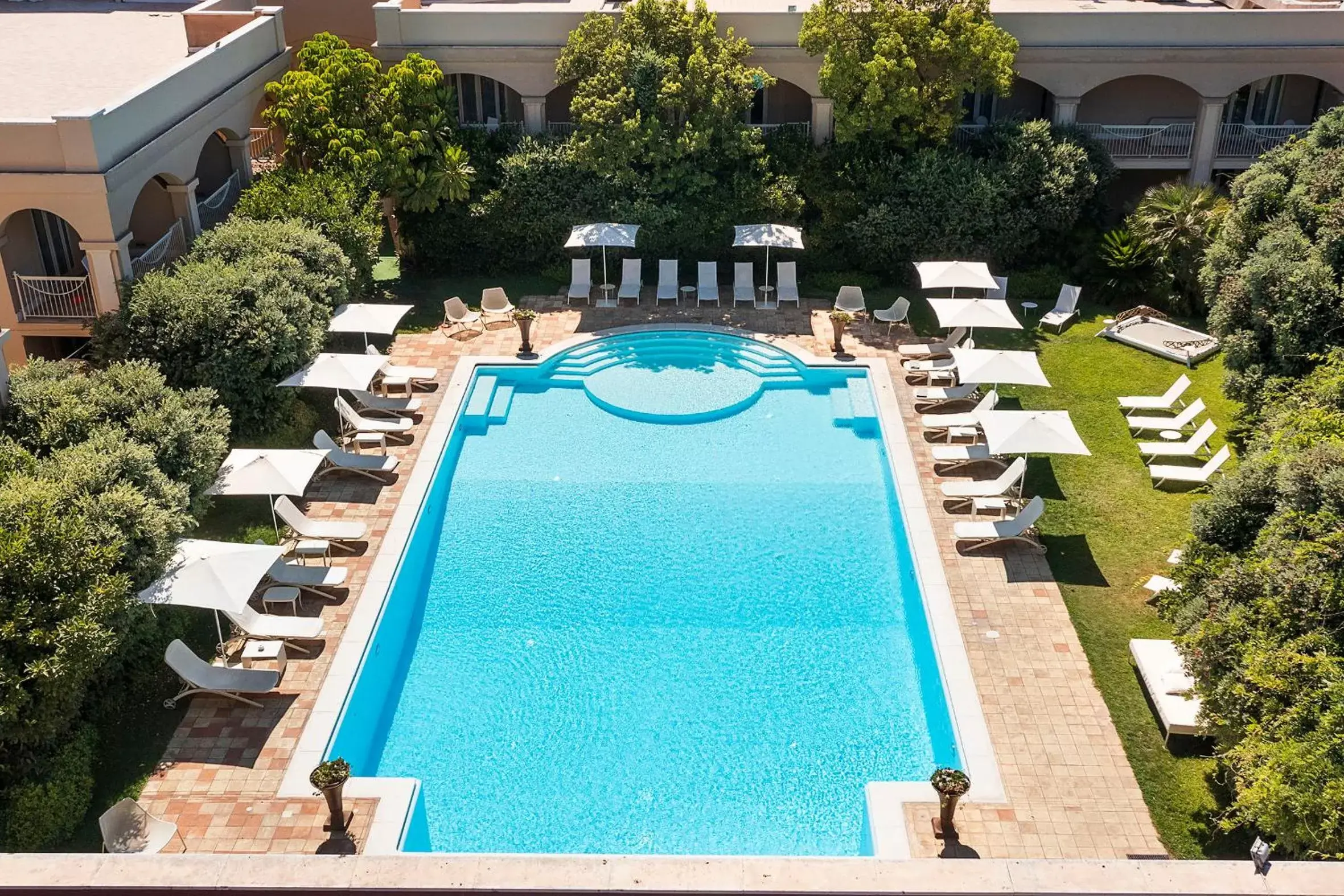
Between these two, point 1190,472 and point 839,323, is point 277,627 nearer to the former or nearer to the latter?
point 839,323

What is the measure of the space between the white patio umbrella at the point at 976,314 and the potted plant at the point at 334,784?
1424 centimetres

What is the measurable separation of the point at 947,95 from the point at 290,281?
14473 mm

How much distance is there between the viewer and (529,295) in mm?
27016

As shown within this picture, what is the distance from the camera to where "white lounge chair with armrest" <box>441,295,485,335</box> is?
82.9 ft

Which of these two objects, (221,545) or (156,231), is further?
(156,231)

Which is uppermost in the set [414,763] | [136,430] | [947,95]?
[947,95]

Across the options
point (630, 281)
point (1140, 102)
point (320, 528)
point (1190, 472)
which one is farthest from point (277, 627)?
point (1140, 102)

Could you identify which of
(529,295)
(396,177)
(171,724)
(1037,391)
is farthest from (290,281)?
(1037,391)

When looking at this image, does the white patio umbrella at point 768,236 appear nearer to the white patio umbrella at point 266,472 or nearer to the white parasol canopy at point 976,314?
the white parasol canopy at point 976,314

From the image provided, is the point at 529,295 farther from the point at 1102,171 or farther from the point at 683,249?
the point at 1102,171

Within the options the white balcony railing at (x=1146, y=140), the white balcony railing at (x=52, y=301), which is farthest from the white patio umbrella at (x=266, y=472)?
the white balcony railing at (x=1146, y=140)

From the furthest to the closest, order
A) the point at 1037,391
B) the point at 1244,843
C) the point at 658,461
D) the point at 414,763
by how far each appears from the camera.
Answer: the point at 1037,391
the point at 658,461
the point at 414,763
the point at 1244,843

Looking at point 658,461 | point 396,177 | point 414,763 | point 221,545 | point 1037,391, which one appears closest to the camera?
point 414,763

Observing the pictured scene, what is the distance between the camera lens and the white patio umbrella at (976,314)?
72.7ft
